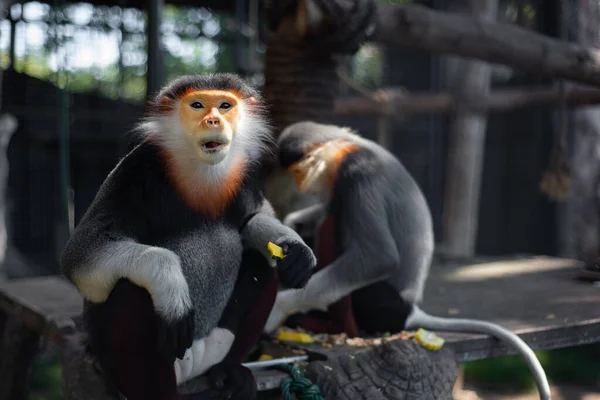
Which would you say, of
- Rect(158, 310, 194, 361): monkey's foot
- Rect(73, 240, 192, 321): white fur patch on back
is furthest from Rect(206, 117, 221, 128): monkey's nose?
Rect(158, 310, 194, 361): monkey's foot

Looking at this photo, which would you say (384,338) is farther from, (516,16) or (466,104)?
(516,16)

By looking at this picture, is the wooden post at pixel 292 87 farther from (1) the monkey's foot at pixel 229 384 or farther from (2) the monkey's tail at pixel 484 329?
(1) the monkey's foot at pixel 229 384

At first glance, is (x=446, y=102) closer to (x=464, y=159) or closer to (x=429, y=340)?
(x=464, y=159)

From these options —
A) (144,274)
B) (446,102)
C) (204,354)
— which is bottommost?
(204,354)

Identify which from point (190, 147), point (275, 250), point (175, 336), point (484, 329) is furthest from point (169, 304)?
point (484, 329)

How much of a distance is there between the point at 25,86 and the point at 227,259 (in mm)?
4499

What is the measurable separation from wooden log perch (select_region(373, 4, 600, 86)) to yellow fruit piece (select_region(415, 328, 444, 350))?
1.60m

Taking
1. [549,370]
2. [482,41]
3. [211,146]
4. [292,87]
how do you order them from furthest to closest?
[549,370] → [482,41] → [292,87] → [211,146]

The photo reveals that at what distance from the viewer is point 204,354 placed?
2275mm

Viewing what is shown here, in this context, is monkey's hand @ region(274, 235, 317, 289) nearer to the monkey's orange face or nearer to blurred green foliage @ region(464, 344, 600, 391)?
the monkey's orange face

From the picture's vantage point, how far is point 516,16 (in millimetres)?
7234

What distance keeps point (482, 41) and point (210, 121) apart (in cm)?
243

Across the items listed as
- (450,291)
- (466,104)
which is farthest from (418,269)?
(466,104)

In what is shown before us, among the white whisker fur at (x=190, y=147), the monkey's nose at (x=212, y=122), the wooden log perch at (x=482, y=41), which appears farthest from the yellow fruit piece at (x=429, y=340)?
the wooden log perch at (x=482, y=41)
